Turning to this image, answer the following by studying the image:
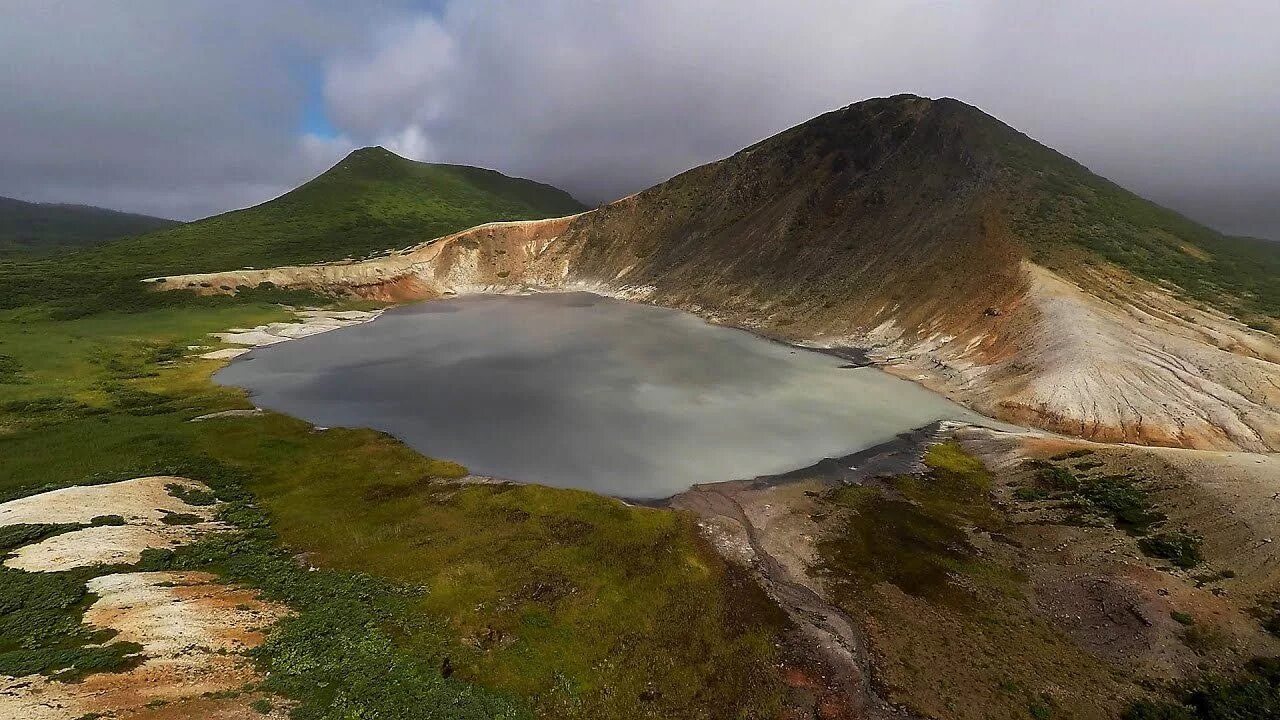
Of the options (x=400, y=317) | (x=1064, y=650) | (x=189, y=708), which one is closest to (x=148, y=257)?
(x=400, y=317)

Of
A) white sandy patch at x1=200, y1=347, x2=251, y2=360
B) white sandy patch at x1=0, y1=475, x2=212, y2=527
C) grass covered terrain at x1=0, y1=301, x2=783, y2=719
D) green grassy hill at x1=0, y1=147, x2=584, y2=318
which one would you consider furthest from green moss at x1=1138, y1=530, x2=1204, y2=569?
green grassy hill at x1=0, y1=147, x2=584, y2=318

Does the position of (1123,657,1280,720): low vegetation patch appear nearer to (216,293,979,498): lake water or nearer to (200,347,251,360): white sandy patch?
(216,293,979,498): lake water

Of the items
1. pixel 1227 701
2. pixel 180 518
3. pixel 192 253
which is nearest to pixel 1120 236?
pixel 1227 701

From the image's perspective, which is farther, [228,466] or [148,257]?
[148,257]

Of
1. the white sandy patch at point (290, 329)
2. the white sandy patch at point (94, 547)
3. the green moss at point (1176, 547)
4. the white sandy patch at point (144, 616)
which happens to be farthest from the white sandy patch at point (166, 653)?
→ the white sandy patch at point (290, 329)

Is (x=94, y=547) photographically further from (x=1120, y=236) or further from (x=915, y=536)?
(x=1120, y=236)

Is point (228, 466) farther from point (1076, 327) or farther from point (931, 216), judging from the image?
point (931, 216)
